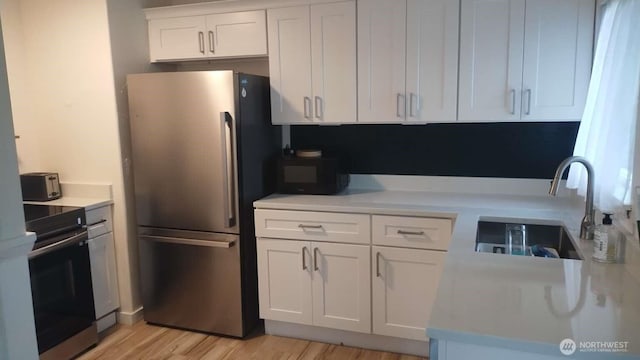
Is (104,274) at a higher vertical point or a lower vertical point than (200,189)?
lower

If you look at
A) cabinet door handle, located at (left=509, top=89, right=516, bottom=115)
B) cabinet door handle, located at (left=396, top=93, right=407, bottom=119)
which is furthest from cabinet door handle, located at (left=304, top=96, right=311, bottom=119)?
cabinet door handle, located at (left=509, top=89, right=516, bottom=115)

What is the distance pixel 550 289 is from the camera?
54.0 inches

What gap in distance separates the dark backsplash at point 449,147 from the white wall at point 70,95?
50.3 inches

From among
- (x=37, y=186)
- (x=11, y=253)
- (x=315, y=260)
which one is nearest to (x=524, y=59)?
(x=315, y=260)

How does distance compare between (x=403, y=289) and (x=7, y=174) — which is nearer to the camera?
(x=7, y=174)

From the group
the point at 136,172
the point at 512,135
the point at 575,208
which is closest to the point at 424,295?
the point at 575,208

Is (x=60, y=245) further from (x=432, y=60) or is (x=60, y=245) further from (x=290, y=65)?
(x=432, y=60)

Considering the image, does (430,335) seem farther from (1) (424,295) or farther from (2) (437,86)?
(2) (437,86)

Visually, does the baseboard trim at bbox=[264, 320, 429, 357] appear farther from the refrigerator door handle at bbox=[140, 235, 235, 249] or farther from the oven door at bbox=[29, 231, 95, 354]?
the oven door at bbox=[29, 231, 95, 354]

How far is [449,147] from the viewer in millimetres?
3062

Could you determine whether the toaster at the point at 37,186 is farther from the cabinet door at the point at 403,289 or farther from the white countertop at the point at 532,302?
the white countertop at the point at 532,302

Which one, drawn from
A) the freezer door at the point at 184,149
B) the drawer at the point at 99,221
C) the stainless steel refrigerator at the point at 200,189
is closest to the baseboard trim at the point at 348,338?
the stainless steel refrigerator at the point at 200,189

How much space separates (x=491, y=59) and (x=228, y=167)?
5.36ft

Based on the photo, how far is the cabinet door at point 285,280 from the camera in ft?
9.39
